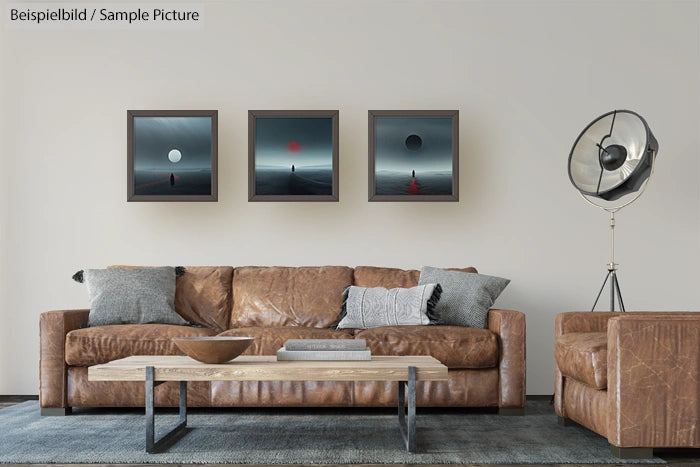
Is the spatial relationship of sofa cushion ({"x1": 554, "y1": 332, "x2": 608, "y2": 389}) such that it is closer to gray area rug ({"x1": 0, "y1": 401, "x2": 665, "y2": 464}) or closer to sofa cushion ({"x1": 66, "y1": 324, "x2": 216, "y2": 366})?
gray area rug ({"x1": 0, "y1": 401, "x2": 665, "y2": 464})

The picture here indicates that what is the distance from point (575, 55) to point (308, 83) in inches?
73.3

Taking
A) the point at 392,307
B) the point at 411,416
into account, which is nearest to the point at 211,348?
the point at 411,416

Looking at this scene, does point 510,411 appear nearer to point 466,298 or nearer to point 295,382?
point 466,298

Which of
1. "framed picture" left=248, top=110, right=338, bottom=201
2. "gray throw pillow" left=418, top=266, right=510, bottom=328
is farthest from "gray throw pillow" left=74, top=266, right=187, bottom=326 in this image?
"gray throw pillow" left=418, top=266, right=510, bottom=328

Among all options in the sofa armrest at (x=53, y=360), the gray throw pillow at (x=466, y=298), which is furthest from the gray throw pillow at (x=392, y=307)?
the sofa armrest at (x=53, y=360)

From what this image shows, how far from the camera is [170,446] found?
3244 mm

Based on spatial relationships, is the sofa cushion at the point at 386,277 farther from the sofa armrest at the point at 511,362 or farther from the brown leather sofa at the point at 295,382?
the sofa armrest at the point at 511,362

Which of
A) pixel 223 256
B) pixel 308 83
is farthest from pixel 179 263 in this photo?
pixel 308 83

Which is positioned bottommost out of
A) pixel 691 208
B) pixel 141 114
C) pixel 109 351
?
pixel 109 351

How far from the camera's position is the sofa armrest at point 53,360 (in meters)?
4.04

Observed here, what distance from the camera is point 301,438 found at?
11.2ft

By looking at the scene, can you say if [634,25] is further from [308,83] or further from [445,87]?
[308,83]

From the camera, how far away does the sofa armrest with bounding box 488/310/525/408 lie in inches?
160

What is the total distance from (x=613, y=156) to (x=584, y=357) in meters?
1.68
